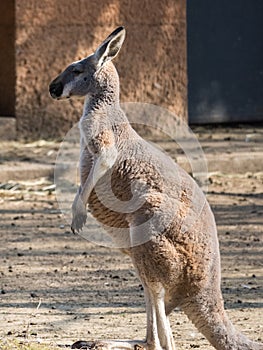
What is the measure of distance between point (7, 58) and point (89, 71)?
6.51 meters

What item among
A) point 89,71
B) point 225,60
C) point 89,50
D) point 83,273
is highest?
point 89,71

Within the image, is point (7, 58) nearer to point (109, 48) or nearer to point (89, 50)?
point (89, 50)

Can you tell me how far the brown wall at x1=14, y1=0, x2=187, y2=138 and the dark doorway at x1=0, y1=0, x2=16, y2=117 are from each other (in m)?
0.26

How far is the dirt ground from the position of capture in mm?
5953

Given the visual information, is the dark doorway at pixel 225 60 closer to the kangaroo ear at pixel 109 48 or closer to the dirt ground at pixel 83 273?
the dirt ground at pixel 83 273

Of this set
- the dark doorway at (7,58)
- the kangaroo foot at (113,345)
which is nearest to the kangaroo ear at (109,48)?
the kangaroo foot at (113,345)

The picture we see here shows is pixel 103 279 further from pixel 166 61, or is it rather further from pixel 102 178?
pixel 166 61

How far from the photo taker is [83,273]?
23.7ft

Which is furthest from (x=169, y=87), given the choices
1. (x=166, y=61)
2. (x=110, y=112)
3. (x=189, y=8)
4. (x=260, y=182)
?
(x=110, y=112)

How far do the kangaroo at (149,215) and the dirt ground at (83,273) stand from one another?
577 mm

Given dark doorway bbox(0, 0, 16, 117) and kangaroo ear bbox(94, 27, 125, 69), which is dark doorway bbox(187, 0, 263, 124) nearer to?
dark doorway bbox(0, 0, 16, 117)

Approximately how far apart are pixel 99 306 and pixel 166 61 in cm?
553

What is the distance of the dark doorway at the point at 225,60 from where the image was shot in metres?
12.2

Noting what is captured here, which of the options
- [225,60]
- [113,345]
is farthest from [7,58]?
[113,345]
